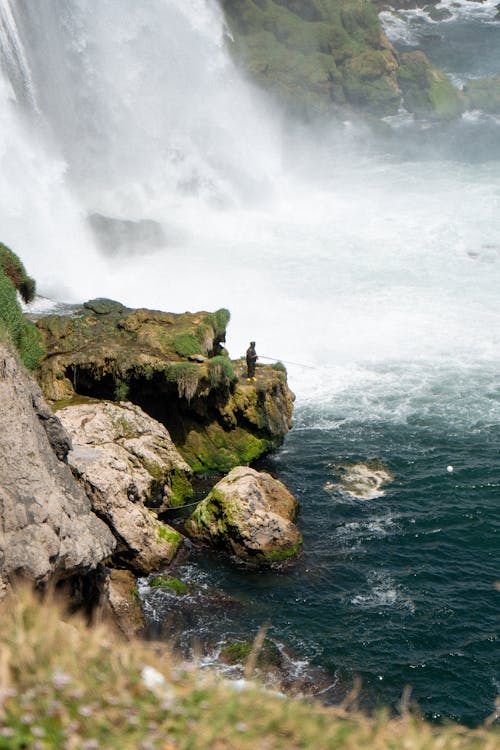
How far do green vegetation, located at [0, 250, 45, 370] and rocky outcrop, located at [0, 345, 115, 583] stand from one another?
21.0ft

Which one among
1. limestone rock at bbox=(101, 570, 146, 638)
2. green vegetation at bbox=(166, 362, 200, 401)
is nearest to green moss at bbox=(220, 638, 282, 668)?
limestone rock at bbox=(101, 570, 146, 638)

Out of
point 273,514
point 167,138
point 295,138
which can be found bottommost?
point 273,514

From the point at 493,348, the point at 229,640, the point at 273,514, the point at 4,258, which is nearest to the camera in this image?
the point at 229,640

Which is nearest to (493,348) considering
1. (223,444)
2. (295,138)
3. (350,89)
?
(223,444)

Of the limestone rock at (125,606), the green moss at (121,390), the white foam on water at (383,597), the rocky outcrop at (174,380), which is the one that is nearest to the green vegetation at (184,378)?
the rocky outcrop at (174,380)

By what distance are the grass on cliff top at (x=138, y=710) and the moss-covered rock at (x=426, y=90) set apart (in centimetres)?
7391

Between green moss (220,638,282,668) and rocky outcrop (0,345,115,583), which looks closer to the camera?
rocky outcrop (0,345,115,583)

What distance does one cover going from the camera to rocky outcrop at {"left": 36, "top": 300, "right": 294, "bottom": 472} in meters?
23.4

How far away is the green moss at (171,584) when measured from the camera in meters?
18.0

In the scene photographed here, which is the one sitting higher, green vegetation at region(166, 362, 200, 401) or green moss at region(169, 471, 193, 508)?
green vegetation at region(166, 362, 200, 401)

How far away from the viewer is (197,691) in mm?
5609

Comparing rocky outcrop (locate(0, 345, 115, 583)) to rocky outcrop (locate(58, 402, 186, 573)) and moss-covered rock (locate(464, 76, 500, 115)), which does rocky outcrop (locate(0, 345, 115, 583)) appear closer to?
rocky outcrop (locate(58, 402, 186, 573))

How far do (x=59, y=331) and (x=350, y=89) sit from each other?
57.4m

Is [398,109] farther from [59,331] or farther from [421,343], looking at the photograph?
[59,331]
